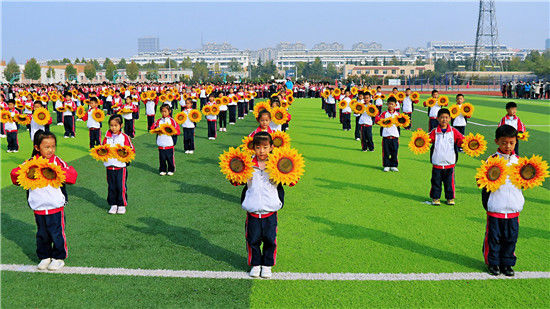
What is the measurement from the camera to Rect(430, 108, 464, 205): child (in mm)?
7809

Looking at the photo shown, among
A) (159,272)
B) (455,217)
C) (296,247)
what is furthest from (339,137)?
(159,272)

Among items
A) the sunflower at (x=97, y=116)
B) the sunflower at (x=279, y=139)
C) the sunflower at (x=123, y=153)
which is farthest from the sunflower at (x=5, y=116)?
the sunflower at (x=279, y=139)

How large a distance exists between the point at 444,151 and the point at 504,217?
282 cm

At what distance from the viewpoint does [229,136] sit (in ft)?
59.6

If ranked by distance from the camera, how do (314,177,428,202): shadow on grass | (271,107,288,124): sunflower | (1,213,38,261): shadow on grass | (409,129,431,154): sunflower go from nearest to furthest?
(1,213,38,261): shadow on grass
(409,129,431,154): sunflower
(314,177,428,202): shadow on grass
(271,107,288,124): sunflower

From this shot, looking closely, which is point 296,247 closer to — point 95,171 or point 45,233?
point 45,233

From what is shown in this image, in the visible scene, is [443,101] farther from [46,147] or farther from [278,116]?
[46,147]

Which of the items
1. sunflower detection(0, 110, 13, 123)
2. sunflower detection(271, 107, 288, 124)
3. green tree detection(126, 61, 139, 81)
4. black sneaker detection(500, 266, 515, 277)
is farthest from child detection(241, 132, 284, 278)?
green tree detection(126, 61, 139, 81)

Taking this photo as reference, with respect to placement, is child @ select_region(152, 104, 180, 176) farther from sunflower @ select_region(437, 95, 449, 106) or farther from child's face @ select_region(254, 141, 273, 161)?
sunflower @ select_region(437, 95, 449, 106)

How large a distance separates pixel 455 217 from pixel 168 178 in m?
6.27

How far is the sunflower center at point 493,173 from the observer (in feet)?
16.3

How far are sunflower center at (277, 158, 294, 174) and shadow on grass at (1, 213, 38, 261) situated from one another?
11.3ft

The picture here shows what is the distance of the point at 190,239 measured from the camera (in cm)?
640

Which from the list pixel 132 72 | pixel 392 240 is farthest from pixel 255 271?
pixel 132 72
